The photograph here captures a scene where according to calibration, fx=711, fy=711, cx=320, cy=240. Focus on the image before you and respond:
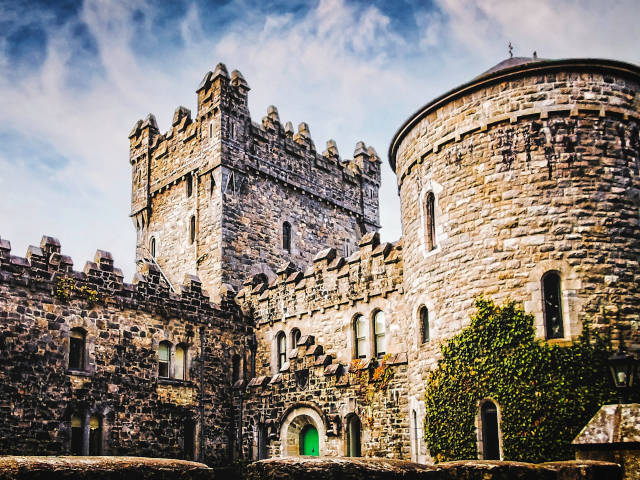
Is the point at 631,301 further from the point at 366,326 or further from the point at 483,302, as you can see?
the point at 366,326

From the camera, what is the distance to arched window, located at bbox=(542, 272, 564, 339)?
14.5 meters

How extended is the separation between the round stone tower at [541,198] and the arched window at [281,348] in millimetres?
8087

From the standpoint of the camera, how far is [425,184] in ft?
57.0

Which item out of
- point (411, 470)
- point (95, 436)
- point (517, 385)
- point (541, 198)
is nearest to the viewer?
point (411, 470)

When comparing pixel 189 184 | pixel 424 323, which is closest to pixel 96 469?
pixel 424 323

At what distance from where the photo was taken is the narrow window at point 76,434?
19.8m

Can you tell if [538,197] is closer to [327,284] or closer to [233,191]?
[327,284]

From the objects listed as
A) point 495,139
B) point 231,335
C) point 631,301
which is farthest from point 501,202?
point 231,335

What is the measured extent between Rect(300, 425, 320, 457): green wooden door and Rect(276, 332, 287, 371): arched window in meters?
2.94

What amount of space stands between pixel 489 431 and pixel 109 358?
1161 cm

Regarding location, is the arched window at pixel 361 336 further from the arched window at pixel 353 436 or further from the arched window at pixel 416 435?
the arched window at pixel 416 435

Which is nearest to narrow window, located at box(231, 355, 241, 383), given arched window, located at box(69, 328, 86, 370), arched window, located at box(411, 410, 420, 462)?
arched window, located at box(69, 328, 86, 370)

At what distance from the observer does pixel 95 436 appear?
20.3 meters

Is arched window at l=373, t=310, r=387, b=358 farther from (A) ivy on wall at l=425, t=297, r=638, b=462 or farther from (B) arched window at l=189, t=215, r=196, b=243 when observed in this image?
(B) arched window at l=189, t=215, r=196, b=243
